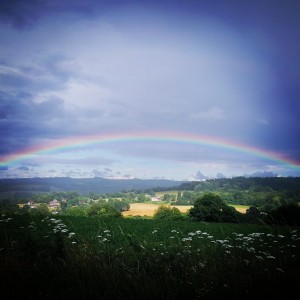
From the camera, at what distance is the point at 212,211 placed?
206 ft

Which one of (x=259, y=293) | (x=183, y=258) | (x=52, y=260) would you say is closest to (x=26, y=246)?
(x=52, y=260)

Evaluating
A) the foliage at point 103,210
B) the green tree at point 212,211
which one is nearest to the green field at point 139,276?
the green tree at point 212,211

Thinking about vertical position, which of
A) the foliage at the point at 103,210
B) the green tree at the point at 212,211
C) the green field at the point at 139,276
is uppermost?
the green field at the point at 139,276

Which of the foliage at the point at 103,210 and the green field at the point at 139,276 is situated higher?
the green field at the point at 139,276

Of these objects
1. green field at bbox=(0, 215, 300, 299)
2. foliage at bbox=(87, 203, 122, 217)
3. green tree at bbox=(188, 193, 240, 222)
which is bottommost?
foliage at bbox=(87, 203, 122, 217)

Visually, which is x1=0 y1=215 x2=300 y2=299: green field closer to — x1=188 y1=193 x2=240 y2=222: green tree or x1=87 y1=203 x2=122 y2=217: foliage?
x1=188 y1=193 x2=240 y2=222: green tree

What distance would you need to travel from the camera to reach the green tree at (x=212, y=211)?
203 feet

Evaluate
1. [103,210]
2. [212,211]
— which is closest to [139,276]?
[212,211]

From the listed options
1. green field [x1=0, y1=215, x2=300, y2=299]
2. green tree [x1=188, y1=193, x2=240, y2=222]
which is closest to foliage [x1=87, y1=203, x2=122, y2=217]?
green tree [x1=188, y1=193, x2=240, y2=222]

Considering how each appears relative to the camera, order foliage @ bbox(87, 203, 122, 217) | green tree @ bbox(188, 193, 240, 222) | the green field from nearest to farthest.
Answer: the green field < green tree @ bbox(188, 193, 240, 222) < foliage @ bbox(87, 203, 122, 217)

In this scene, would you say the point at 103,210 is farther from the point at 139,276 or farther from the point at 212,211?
the point at 139,276

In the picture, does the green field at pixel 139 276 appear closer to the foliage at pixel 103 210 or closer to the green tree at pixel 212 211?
the green tree at pixel 212 211

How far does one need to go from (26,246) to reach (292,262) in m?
5.72

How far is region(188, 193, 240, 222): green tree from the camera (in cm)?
6178
